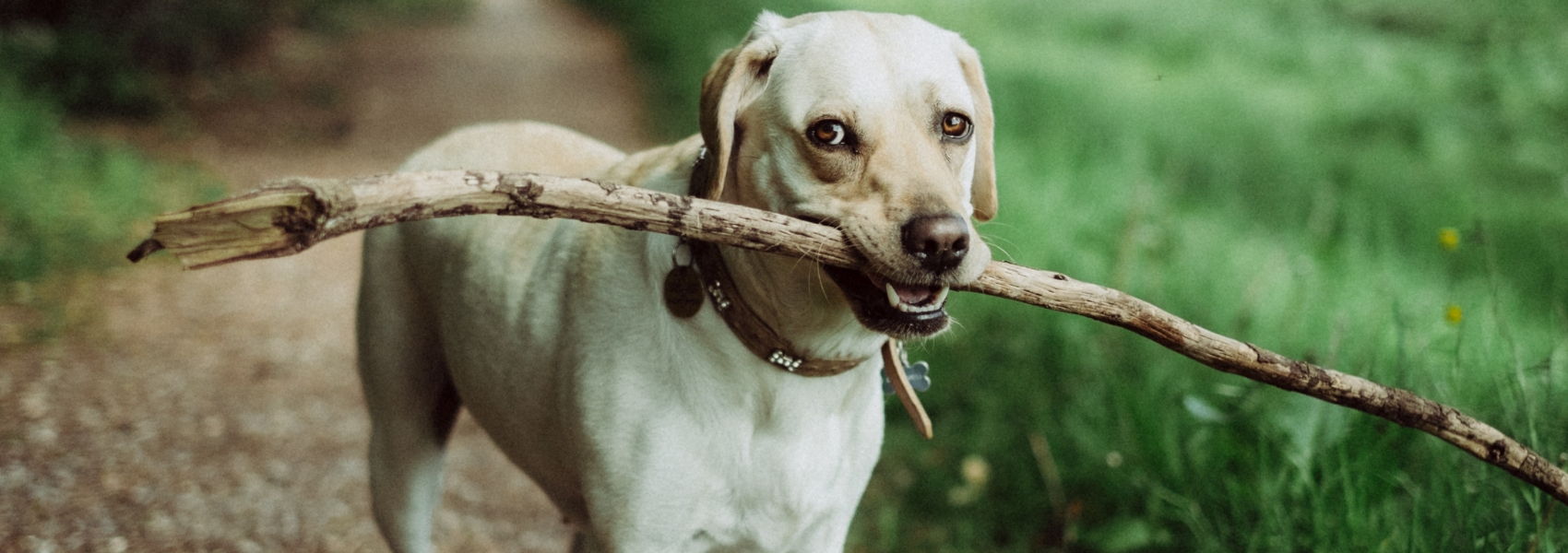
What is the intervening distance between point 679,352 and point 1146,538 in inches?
74.3

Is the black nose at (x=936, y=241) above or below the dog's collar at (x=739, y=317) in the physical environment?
above

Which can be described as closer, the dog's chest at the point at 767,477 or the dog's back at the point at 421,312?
the dog's chest at the point at 767,477

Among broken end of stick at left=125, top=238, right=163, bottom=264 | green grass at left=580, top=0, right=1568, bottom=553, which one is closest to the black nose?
broken end of stick at left=125, top=238, right=163, bottom=264

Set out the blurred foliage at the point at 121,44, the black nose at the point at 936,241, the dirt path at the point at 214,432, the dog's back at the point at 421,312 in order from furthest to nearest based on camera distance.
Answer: the blurred foliage at the point at 121,44 → the dirt path at the point at 214,432 → the dog's back at the point at 421,312 → the black nose at the point at 936,241

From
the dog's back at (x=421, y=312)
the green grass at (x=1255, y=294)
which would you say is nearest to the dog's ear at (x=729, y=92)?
the dog's back at (x=421, y=312)

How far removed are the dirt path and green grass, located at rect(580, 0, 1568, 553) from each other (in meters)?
1.71

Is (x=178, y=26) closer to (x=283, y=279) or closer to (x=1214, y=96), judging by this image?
(x=283, y=279)

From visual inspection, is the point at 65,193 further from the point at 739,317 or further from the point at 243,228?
the point at 243,228

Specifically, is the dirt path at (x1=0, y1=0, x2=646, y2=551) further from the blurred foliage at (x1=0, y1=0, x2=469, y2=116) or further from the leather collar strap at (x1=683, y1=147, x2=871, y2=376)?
the blurred foliage at (x1=0, y1=0, x2=469, y2=116)

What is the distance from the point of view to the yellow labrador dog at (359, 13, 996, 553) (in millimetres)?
2111

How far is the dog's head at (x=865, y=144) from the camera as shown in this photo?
200 centimetres

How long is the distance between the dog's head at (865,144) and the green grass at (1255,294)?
1.42 m

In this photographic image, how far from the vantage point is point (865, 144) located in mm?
2162

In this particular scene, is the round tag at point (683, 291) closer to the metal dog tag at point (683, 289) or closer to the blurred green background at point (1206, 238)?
the metal dog tag at point (683, 289)
